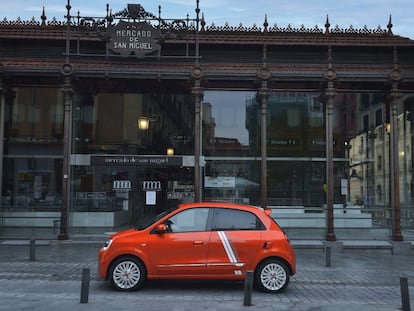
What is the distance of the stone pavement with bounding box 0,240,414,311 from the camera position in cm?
851

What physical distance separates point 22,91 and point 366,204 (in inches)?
486

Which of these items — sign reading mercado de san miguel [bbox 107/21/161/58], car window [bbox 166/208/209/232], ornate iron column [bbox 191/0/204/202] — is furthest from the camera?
ornate iron column [bbox 191/0/204/202]

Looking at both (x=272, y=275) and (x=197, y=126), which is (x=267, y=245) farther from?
(x=197, y=126)

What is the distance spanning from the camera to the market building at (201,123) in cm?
1597

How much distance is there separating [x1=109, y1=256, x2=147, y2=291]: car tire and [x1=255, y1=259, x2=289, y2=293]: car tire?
2.17 meters

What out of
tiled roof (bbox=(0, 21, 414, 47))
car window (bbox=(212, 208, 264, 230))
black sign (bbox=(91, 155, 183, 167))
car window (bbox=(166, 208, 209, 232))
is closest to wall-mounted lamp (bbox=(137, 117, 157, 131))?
black sign (bbox=(91, 155, 183, 167))

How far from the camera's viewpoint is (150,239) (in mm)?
9453

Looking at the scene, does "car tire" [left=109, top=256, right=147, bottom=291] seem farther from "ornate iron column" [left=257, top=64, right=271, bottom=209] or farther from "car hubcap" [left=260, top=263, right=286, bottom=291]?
"ornate iron column" [left=257, top=64, right=271, bottom=209]

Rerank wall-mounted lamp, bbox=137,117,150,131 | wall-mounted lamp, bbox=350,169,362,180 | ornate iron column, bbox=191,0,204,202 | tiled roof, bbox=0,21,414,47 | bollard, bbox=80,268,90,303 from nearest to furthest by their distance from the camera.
Answer: bollard, bbox=80,268,90,303, ornate iron column, bbox=191,0,204,202, tiled roof, bbox=0,21,414,47, wall-mounted lamp, bbox=350,169,362,180, wall-mounted lamp, bbox=137,117,150,131

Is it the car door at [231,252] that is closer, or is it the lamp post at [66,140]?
the car door at [231,252]

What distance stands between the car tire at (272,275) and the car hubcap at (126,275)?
2247mm

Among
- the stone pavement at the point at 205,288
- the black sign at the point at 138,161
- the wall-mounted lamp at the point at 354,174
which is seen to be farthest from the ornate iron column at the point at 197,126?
the wall-mounted lamp at the point at 354,174

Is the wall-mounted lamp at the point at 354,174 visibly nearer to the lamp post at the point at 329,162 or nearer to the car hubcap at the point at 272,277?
the lamp post at the point at 329,162

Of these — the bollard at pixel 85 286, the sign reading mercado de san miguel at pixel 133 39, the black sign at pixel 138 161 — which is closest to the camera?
the bollard at pixel 85 286
